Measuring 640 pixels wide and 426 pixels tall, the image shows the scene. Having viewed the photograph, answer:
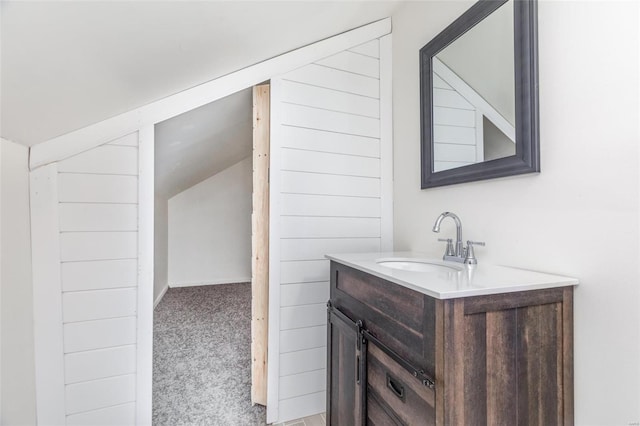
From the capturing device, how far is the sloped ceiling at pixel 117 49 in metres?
0.67

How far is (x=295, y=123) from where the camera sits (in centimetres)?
163

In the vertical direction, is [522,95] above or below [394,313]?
above

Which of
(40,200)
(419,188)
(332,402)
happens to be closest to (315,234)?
(419,188)

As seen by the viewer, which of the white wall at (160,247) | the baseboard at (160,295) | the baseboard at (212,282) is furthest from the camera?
the baseboard at (212,282)

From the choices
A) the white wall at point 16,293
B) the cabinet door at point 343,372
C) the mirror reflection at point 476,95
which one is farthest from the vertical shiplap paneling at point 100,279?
the mirror reflection at point 476,95

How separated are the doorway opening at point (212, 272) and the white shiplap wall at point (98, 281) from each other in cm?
33

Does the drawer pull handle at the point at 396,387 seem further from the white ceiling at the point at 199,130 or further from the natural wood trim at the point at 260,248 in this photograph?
the white ceiling at the point at 199,130

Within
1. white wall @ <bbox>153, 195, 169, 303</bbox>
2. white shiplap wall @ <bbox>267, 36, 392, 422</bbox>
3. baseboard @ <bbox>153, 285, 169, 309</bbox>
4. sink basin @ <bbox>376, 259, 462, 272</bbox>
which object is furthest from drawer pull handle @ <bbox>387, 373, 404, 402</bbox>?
baseboard @ <bbox>153, 285, 169, 309</bbox>

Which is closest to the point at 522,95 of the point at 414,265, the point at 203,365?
the point at 414,265

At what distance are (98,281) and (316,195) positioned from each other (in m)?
1.13

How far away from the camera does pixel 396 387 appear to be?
902mm

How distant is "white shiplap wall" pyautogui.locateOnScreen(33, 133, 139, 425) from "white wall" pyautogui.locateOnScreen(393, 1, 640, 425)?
64.0 inches

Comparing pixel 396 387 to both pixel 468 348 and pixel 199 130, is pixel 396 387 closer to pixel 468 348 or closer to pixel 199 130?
pixel 468 348

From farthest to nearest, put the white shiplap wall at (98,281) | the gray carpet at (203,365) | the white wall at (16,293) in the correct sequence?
1. the gray carpet at (203,365)
2. the white shiplap wall at (98,281)
3. the white wall at (16,293)
